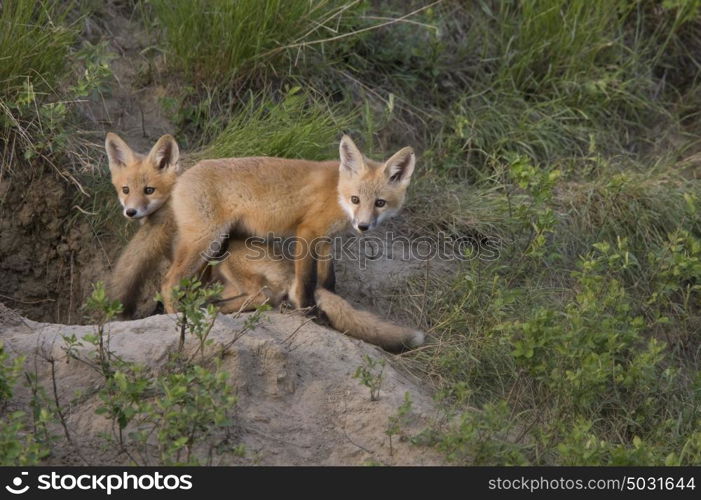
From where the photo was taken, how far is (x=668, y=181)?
6805 mm

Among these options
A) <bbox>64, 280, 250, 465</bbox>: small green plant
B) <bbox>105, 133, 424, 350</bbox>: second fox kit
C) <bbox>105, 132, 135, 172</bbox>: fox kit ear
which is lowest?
<bbox>105, 133, 424, 350</bbox>: second fox kit

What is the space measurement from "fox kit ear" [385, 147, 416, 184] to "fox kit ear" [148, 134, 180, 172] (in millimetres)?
1294

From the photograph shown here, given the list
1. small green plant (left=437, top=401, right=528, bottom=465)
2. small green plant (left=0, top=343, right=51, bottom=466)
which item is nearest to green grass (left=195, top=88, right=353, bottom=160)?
small green plant (left=0, top=343, right=51, bottom=466)

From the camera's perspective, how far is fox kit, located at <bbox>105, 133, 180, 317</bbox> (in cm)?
546

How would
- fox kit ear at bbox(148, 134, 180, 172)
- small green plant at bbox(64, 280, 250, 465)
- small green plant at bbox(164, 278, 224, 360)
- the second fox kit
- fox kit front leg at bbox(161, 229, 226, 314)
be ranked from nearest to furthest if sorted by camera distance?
small green plant at bbox(64, 280, 250, 465) → small green plant at bbox(164, 278, 224, 360) → fox kit front leg at bbox(161, 229, 226, 314) → the second fox kit → fox kit ear at bbox(148, 134, 180, 172)

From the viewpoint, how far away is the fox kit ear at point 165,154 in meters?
5.73

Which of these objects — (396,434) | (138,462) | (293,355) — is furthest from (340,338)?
(138,462)

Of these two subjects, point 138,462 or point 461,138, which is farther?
point 461,138

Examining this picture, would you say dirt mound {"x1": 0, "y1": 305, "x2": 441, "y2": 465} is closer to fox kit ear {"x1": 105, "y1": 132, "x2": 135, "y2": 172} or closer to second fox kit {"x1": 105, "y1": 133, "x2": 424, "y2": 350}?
second fox kit {"x1": 105, "y1": 133, "x2": 424, "y2": 350}

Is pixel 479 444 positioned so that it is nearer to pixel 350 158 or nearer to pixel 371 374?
pixel 371 374

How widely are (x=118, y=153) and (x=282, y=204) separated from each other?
1.12 metres

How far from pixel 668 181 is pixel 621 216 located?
0.62m
